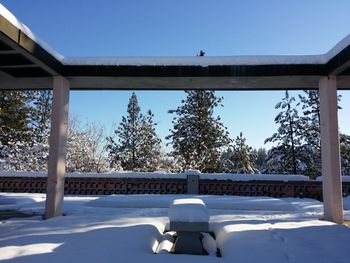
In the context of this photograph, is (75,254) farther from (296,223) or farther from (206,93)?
(206,93)

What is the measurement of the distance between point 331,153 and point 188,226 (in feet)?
16.0

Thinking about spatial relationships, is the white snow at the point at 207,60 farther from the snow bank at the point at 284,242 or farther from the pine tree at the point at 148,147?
the pine tree at the point at 148,147

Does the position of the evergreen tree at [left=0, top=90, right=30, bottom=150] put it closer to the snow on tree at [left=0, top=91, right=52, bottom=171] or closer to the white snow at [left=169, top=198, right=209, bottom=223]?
the snow on tree at [left=0, top=91, right=52, bottom=171]

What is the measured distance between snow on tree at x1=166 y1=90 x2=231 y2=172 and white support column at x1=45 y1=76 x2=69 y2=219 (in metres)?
19.9

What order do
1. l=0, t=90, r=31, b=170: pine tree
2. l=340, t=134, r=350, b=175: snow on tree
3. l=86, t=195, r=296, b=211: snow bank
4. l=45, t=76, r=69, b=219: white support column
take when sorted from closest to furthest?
l=45, t=76, r=69, b=219: white support column < l=86, t=195, r=296, b=211: snow bank < l=0, t=90, r=31, b=170: pine tree < l=340, t=134, r=350, b=175: snow on tree

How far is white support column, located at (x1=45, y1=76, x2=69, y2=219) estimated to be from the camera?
30.3 feet

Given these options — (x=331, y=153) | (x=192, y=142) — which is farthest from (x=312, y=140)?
(x=331, y=153)

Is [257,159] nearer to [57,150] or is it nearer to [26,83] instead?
[26,83]

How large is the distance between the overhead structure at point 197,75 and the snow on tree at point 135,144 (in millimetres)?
25889

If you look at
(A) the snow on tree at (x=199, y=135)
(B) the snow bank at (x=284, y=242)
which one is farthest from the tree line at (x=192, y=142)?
(B) the snow bank at (x=284, y=242)

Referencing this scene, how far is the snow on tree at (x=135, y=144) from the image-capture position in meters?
36.2

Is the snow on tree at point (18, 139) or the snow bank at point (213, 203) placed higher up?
the snow on tree at point (18, 139)

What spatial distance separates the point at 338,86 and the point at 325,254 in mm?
6150

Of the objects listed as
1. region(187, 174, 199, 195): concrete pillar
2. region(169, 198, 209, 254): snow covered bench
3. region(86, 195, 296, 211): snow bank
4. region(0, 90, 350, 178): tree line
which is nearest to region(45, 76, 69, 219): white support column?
region(86, 195, 296, 211): snow bank
